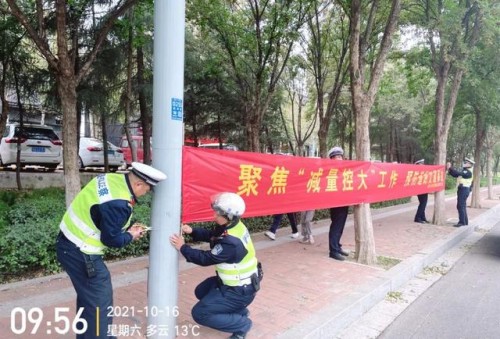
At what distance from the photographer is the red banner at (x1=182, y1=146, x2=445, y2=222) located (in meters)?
3.91

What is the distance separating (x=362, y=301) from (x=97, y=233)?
332 cm

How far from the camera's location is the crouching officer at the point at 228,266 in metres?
3.39

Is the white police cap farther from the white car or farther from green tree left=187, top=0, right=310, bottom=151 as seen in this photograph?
the white car

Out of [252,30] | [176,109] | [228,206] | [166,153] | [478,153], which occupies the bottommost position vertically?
[228,206]

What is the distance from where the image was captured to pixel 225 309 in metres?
3.55

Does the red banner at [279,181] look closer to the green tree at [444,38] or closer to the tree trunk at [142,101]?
the green tree at [444,38]

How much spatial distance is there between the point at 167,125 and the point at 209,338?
6.40 feet

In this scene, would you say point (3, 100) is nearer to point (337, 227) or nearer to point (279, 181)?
point (279, 181)

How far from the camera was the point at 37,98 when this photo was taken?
1109cm

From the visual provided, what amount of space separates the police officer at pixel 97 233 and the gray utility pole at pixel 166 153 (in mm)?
282

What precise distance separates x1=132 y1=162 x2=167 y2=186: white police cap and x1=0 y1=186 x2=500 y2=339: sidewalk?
60.7 inches

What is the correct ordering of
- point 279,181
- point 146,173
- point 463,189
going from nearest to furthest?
point 146,173, point 279,181, point 463,189

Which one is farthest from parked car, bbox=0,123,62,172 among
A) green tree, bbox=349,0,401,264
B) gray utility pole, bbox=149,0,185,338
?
gray utility pole, bbox=149,0,185,338
